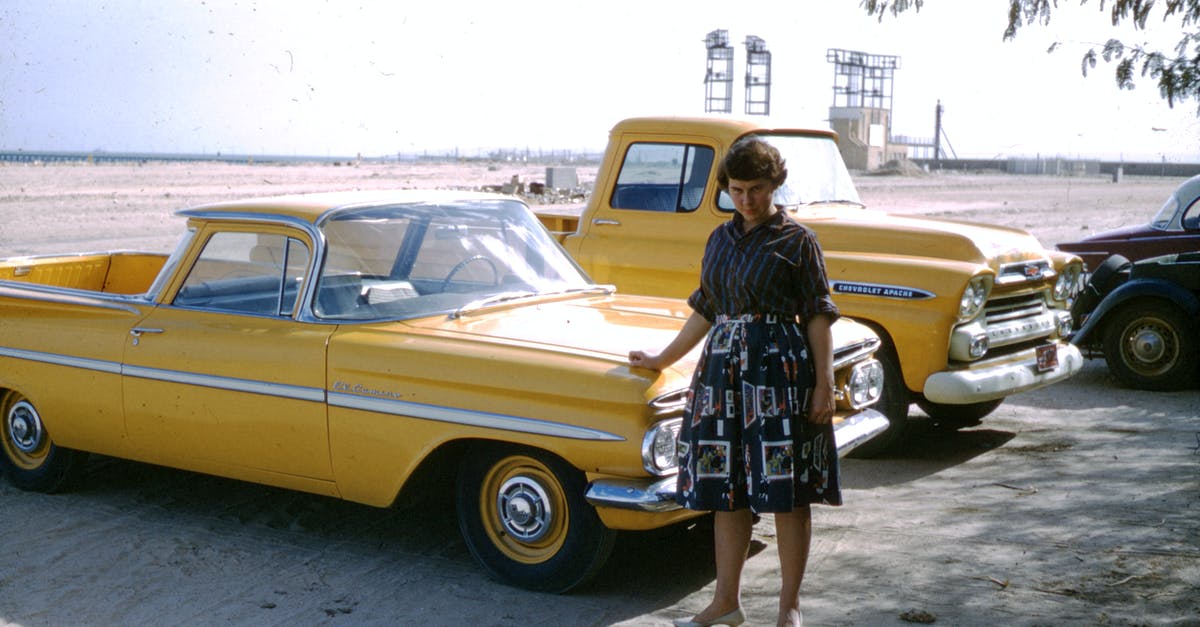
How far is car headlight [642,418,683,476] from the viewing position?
4273mm

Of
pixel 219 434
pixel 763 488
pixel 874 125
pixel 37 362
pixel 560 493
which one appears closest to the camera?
pixel 763 488

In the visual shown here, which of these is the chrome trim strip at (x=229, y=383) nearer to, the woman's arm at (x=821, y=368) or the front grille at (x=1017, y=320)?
the woman's arm at (x=821, y=368)

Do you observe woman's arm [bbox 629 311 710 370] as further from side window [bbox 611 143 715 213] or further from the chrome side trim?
side window [bbox 611 143 715 213]

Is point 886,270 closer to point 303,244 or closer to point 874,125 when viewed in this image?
point 303,244

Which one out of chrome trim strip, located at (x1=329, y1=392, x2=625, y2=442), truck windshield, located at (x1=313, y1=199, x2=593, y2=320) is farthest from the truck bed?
chrome trim strip, located at (x1=329, y1=392, x2=625, y2=442)

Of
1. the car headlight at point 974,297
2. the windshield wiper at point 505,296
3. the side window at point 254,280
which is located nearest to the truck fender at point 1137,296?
the car headlight at point 974,297

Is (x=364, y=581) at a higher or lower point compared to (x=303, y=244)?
lower

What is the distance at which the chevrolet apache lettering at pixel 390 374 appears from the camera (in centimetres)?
445

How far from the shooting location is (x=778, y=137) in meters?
7.68

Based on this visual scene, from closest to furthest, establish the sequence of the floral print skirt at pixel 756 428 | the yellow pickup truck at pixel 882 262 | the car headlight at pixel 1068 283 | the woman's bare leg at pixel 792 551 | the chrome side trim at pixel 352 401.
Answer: the floral print skirt at pixel 756 428, the woman's bare leg at pixel 792 551, the chrome side trim at pixel 352 401, the yellow pickup truck at pixel 882 262, the car headlight at pixel 1068 283

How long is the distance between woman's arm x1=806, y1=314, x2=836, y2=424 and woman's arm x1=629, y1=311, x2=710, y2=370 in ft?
1.40

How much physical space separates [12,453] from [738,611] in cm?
405

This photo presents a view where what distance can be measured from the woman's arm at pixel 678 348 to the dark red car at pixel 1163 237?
24.1 ft

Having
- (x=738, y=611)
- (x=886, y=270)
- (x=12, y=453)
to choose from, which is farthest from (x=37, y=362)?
(x=886, y=270)
